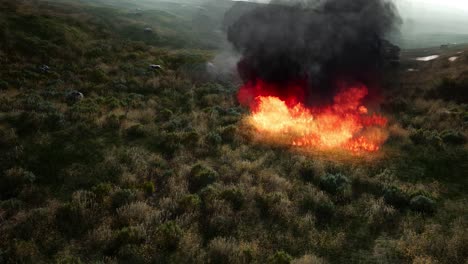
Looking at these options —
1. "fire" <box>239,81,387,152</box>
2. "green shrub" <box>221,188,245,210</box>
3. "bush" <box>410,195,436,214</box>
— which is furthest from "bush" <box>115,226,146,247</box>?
"fire" <box>239,81,387,152</box>

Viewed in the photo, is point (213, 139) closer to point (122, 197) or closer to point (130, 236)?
point (122, 197)

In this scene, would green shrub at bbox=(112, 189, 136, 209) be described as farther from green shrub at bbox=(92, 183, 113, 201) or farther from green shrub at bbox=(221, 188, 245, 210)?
green shrub at bbox=(221, 188, 245, 210)

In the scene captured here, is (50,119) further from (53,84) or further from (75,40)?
(75,40)

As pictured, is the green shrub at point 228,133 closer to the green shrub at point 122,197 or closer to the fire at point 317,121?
the fire at point 317,121

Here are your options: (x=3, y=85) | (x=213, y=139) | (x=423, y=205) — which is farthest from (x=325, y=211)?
(x=3, y=85)

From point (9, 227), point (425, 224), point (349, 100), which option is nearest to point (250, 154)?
point (425, 224)

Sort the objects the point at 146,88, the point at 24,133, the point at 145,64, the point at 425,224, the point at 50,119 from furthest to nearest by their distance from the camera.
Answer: the point at 145,64
the point at 146,88
the point at 50,119
the point at 24,133
the point at 425,224
